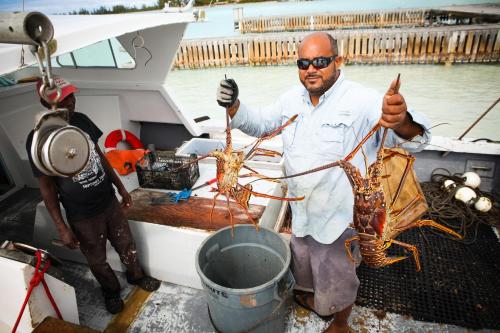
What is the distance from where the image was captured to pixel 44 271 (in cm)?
240

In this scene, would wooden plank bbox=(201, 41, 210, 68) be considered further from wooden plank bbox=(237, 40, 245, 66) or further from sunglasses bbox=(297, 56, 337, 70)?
sunglasses bbox=(297, 56, 337, 70)

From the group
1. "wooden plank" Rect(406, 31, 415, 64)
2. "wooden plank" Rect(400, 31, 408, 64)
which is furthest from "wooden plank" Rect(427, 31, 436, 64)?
"wooden plank" Rect(400, 31, 408, 64)

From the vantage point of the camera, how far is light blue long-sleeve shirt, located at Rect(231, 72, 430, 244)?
231 centimetres

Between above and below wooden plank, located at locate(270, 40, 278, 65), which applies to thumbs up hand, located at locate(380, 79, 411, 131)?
above

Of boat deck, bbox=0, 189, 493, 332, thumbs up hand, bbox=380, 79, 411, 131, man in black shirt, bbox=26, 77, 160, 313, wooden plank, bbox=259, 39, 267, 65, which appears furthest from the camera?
wooden plank, bbox=259, 39, 267, 65

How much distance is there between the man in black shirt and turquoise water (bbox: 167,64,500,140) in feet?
21.3

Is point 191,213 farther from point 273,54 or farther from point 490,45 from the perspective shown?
point 490,45

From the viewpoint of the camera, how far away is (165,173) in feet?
12.4

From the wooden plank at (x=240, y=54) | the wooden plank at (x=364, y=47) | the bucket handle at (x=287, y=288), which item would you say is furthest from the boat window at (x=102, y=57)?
the wooden plank at (x=364, y=47)

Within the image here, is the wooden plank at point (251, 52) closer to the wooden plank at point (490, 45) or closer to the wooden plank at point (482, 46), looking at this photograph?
the wooden plank at point (482, 46)

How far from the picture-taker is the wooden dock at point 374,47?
16844mm

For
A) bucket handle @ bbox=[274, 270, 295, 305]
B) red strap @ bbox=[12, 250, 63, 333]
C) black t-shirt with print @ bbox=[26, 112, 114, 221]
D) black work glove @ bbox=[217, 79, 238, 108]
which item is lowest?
bucket handle @ bbox=[274, 270, 295, 305]

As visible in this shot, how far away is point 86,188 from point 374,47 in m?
19.8

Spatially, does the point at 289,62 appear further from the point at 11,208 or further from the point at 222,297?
the point at 222,297
